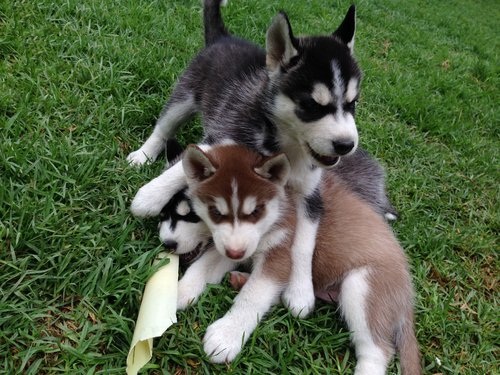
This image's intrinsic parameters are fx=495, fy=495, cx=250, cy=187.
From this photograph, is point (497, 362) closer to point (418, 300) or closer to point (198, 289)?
point (418, 300)

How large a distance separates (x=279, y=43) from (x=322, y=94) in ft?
2.11

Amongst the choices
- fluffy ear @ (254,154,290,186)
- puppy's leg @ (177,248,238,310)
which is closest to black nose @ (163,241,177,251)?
puppy's leg @ (177,248,238,310)

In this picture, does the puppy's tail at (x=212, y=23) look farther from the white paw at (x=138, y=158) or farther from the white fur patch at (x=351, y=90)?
the white fur patch at (x=351, y=90)

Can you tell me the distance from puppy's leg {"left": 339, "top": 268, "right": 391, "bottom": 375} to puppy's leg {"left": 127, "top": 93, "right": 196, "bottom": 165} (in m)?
1.91

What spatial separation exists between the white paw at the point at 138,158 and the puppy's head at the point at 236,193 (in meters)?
0.79

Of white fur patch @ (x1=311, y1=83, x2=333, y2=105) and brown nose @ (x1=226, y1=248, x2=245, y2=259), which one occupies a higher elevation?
white fur patch @ (x1=311, y1=83, x2=333, y2=105)

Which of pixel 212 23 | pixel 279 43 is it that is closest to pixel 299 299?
pixel 279 43

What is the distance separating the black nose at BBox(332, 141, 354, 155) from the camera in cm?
319

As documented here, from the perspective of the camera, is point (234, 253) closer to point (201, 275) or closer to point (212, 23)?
point (201, 275)

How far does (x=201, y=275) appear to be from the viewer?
3395 mm

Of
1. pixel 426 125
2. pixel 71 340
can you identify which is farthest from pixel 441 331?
pixel 426 125

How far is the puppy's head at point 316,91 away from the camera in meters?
3.25

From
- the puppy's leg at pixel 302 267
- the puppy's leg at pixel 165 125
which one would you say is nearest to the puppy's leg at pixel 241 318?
the puppy's leg at pixel 302 267

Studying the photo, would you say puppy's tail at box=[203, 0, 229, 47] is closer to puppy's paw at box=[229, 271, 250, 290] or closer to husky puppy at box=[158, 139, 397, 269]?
husky puppy at box=[158, 139, 397, 269]
